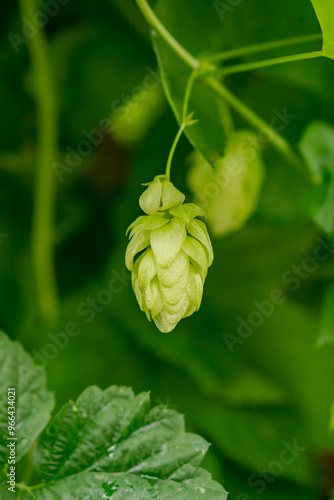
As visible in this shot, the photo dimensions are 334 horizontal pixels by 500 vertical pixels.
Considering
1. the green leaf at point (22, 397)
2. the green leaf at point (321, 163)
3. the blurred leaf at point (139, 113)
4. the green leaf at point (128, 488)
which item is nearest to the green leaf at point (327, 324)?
the green leaf at point (321, 163)

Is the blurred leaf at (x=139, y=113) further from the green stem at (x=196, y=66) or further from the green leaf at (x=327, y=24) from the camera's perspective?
the green leaf at (x=327, y=24)

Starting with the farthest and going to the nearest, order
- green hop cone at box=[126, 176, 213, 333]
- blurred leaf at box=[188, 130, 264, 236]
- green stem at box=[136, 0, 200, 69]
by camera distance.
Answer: blurred leaf at box=[188, 130, 264, 236], green stem at box=[136, 0, 200, 69], green hop cone at box=[126, 176, 213, 333]

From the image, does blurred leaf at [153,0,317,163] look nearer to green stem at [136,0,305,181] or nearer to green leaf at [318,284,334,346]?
green stem at [136,0,305,181]

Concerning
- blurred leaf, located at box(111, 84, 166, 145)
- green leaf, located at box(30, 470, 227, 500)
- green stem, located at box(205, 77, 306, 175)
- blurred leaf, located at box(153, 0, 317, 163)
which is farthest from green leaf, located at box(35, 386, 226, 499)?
blurred leaf, located at box(111, 84, 166, 145)

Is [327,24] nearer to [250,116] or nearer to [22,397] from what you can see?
[250,116]

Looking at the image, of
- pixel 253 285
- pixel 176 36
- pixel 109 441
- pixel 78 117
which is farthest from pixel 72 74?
pixel 109 441

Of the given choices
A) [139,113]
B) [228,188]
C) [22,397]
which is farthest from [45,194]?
[22,397]
